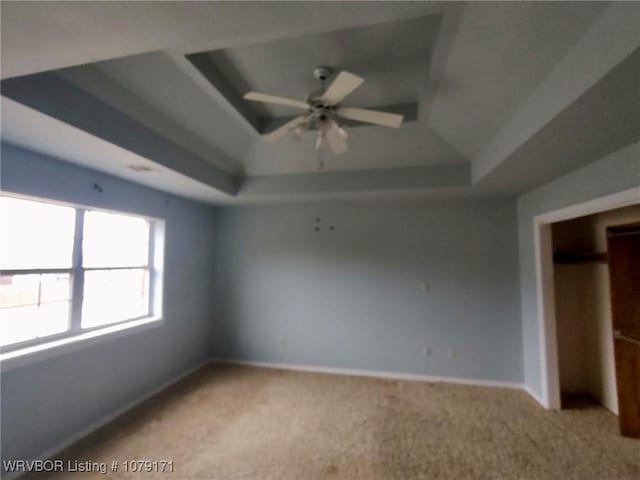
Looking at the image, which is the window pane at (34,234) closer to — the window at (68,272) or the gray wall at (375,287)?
the window at (68,272)

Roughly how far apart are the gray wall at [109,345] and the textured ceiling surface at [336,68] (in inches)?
10.3

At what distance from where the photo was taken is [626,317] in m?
2.71

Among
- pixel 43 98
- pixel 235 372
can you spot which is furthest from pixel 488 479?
pixel 43 98

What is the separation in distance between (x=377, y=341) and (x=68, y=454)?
3379mm

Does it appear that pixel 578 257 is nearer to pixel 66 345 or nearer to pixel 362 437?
pixel 362 437

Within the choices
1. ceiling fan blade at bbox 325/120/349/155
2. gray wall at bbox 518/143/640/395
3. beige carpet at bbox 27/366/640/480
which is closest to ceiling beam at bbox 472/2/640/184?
gray wall at bbox 518/143/640/395

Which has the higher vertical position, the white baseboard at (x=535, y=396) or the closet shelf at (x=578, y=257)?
the closet shelf at (x=578, y=257)

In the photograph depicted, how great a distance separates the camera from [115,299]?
3.36 metres

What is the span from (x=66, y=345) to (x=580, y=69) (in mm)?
4082

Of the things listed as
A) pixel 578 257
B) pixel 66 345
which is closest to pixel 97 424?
pixel 66 345

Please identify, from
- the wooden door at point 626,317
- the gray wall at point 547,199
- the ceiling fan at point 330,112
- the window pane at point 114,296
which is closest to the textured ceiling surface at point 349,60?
the ceiling fan at point 330,112

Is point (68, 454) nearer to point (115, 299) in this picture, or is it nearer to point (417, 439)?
point (115, 299)

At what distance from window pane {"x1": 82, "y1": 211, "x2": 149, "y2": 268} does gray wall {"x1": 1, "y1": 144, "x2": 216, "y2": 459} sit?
0.24m

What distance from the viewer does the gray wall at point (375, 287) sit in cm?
390
